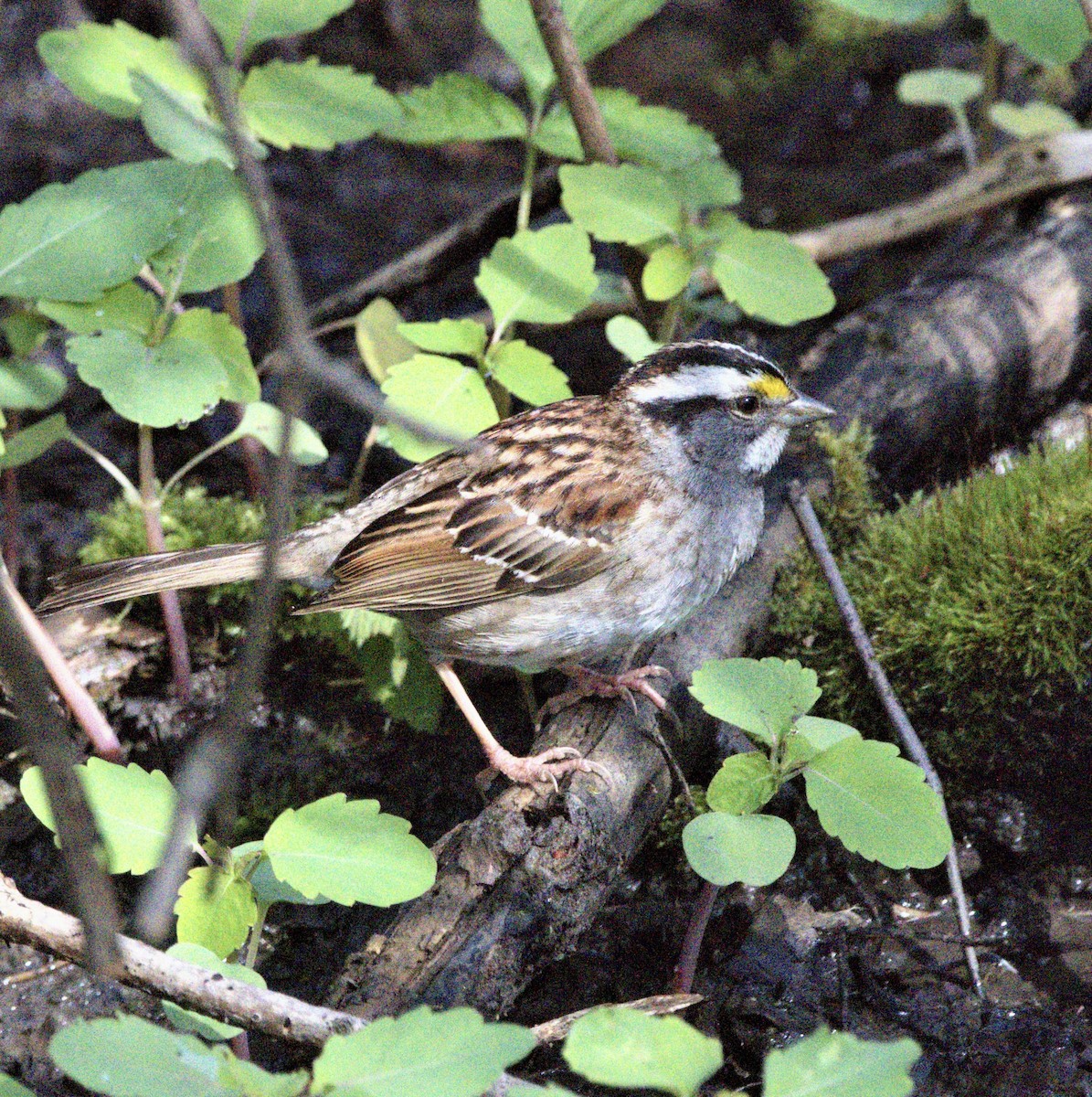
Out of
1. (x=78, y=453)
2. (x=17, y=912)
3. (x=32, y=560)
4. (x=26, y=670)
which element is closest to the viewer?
(x=26, y=670)

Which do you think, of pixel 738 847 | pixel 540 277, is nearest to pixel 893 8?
pixel 540 277

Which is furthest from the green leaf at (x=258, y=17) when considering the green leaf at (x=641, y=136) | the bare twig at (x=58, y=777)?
the bare twig at (x=58, y=777)

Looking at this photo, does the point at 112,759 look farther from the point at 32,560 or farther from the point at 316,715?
the point at 32,560

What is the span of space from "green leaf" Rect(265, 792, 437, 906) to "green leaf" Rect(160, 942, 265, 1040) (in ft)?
0.74

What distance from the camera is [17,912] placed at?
316 cm

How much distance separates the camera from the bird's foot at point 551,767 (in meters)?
3.71

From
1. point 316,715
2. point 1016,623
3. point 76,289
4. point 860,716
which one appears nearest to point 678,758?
point 860,716

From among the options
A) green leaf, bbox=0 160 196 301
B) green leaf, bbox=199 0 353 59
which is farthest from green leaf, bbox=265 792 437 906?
green leaf, bbox=199 0 353 59

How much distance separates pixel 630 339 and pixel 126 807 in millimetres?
2541

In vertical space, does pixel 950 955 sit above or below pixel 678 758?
below

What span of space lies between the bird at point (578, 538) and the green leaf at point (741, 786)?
28.1 inches

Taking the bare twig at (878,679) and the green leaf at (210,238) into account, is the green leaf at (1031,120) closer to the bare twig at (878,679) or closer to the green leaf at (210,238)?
the bare twig at (878,679)

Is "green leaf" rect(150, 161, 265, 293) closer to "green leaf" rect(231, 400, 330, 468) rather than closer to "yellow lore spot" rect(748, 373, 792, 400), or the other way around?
"green leaf" rect(231, 400, 330, 468)

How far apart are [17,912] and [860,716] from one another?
266 centimetres
